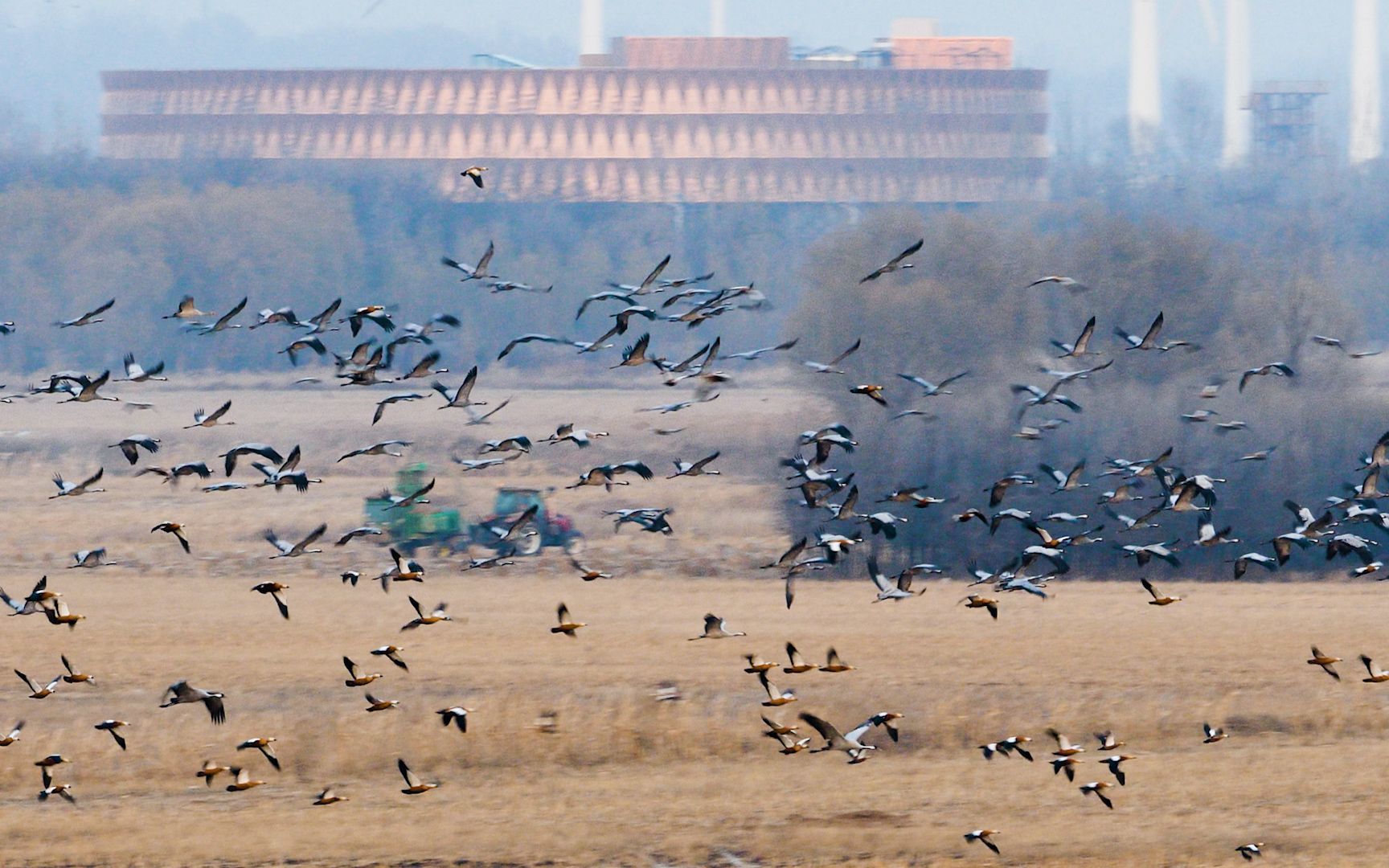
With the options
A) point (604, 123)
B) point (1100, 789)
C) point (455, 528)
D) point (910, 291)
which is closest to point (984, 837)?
point (1100, 789)

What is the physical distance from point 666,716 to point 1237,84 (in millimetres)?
146039

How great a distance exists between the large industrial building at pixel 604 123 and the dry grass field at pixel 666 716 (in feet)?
258

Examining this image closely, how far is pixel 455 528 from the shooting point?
5312cm

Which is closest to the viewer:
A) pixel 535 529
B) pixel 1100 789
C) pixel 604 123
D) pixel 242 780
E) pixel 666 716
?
pixel 1100 789

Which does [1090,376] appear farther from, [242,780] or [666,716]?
Result: [242,780]

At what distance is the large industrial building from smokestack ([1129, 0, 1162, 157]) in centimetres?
3108

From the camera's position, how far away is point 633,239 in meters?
130

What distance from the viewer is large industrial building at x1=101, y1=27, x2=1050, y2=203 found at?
437ft

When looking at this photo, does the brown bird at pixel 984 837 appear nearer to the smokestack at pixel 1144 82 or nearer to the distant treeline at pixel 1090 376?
the distant treeline at pixel 1090 376

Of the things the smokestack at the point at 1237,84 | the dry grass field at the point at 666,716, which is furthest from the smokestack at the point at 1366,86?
the dry grass field at the point at 666,716

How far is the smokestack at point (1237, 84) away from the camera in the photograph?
539ft

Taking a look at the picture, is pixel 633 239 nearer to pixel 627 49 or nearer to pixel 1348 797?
pixel 627 49

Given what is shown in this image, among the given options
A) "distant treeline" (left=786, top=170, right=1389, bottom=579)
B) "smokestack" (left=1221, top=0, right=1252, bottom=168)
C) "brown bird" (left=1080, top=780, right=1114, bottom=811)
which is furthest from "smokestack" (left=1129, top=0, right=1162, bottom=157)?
"brown bird" (left=1080, top=780, right=1114, bottom=811)

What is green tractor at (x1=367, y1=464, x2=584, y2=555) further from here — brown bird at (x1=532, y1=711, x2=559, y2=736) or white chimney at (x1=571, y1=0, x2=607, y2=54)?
white chimney at (x1=571, y1=0, x2=607, y2=54)
